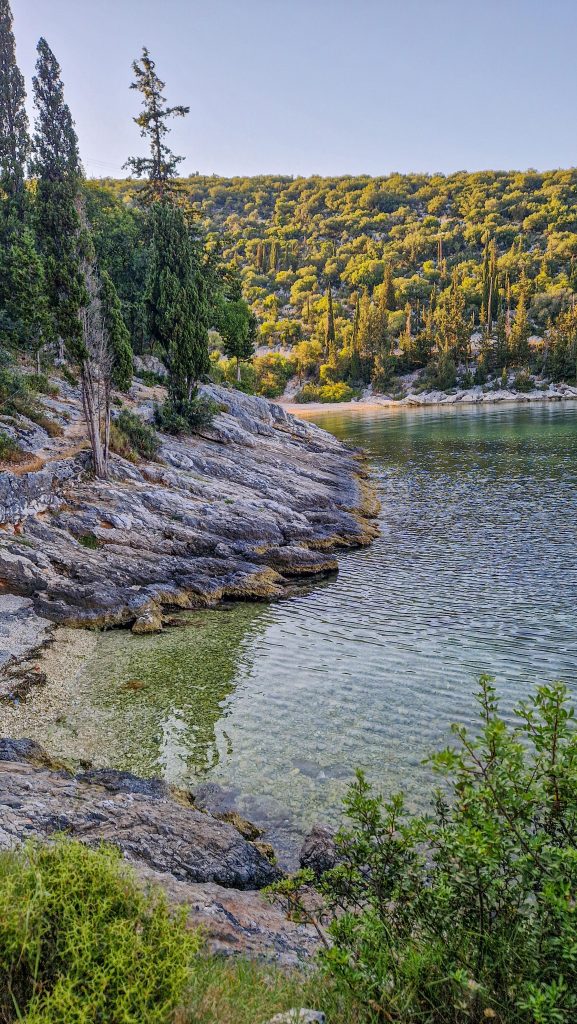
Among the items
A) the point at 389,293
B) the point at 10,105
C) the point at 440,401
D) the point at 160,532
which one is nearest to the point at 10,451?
the point at 160,532

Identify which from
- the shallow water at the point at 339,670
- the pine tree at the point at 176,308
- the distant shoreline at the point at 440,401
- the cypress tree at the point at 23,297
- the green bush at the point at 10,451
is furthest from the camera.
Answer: the distant shoreline at the point at 440,401

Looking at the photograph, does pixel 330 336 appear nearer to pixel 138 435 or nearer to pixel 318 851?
pixel 138 435

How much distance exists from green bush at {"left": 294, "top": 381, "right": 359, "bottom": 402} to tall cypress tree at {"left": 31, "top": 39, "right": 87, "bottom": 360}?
9341cm

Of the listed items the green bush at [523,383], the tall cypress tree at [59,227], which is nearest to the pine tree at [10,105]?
the tall cypress tree at [59,227]

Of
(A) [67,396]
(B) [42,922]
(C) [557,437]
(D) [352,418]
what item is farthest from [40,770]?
(D) [352,418]

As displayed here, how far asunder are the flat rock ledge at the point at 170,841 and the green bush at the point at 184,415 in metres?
26.8

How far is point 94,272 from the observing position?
1048 inches

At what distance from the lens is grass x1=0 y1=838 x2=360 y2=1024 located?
3348mm

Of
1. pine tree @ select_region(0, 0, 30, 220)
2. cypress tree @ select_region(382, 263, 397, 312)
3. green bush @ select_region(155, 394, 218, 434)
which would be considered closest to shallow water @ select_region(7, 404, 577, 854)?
green bush @ select_region(155, 394, 218, 434)

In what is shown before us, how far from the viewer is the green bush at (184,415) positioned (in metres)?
A: 34.7

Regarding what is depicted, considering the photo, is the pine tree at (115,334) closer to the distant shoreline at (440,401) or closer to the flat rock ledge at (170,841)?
the flat rock ledge at (170,841)

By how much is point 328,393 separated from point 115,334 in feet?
301

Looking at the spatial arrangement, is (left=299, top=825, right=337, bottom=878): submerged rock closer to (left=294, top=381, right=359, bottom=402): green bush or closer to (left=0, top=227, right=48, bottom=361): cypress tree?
(left=0, top=227, right=48, bottom=361): cypress tree

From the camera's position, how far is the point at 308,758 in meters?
11.3
